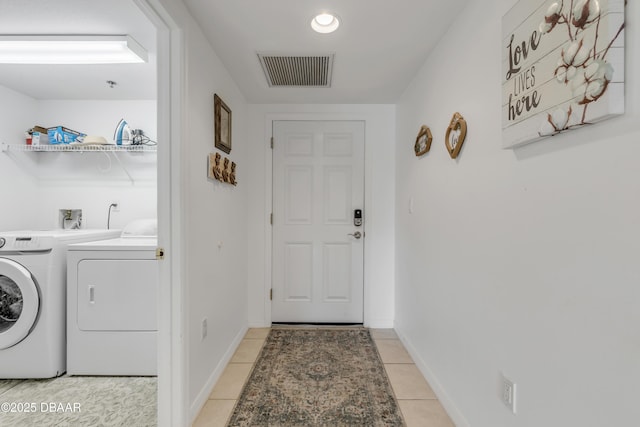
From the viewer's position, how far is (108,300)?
1946mm

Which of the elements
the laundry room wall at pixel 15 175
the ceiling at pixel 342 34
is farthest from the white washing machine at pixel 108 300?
the ceiling at pixel 342 34

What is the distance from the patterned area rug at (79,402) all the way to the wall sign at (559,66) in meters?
2.27

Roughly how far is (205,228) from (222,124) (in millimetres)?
766

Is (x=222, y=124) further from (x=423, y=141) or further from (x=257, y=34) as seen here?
(x=423, y=141)

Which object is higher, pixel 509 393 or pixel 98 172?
pixel 98 172

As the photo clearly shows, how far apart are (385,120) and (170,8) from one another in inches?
80.9

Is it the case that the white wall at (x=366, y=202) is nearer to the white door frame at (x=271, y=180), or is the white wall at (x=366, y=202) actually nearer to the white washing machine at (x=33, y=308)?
the white door frame at (x=271, y=180)

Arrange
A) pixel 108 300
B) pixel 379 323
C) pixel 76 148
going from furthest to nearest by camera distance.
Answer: pixel 379 323, pixel 76 148, pixel 108 300

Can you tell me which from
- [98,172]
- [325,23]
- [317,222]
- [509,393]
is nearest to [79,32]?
[98,172]

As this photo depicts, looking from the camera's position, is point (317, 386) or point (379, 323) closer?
point (317, 386)

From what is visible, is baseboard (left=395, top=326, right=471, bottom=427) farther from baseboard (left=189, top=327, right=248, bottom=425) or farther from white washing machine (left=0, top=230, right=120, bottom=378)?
white washing machine (left=0, top=230, right=120, bottom=378)

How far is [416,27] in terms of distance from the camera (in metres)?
1.67

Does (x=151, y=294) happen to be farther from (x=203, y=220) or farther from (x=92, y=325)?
(x=203, y=220)

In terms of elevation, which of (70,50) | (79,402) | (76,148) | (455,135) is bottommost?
(79,402)
